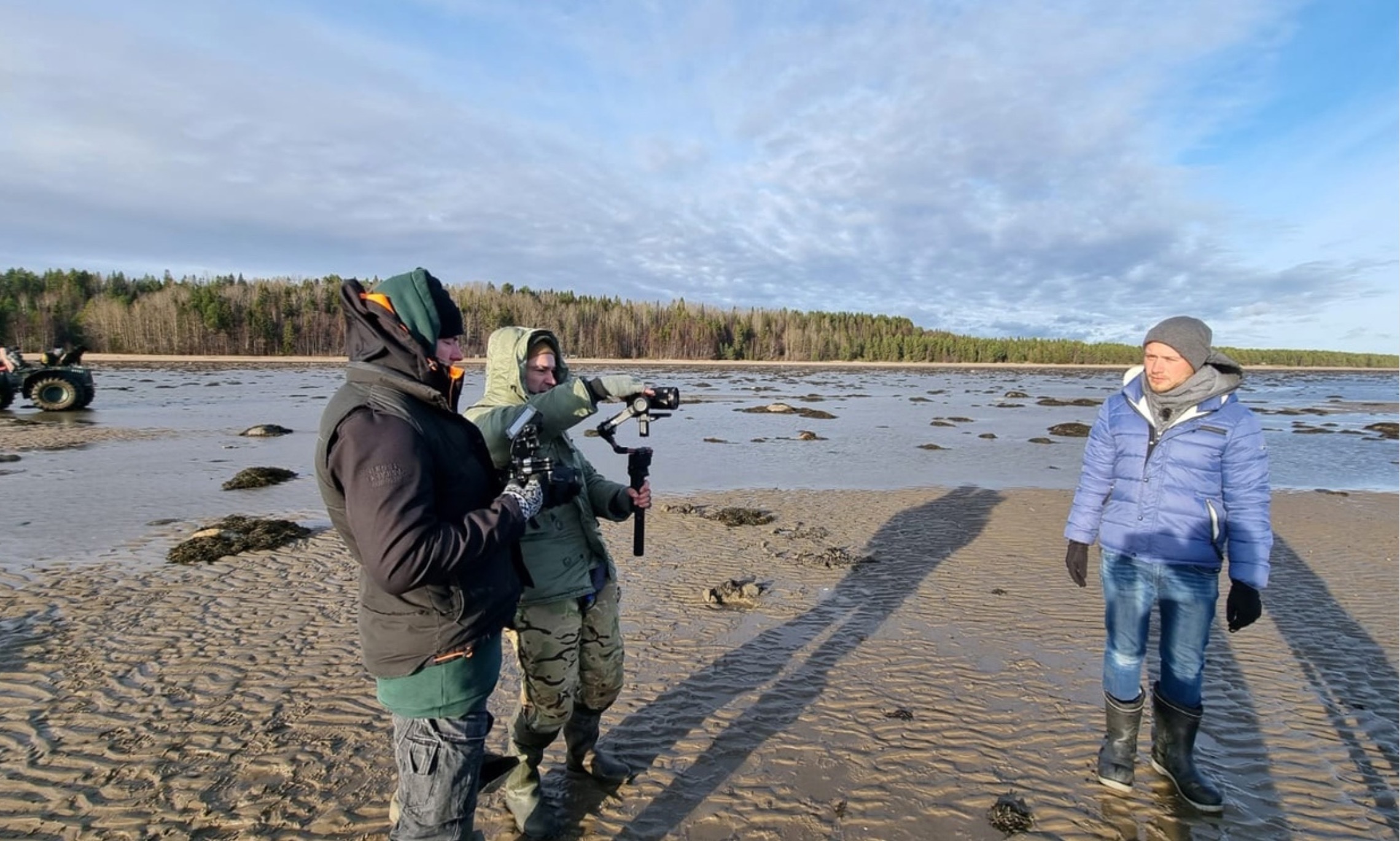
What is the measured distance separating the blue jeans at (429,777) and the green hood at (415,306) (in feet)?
4.28

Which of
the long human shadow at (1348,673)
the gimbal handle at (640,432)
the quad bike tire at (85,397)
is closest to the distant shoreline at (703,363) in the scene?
the quad bike tire at (85,397)

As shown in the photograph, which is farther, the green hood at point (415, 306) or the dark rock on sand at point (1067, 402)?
the dark rock on sand at point (1067, 402)

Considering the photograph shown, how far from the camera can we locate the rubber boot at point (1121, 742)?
3902 mm

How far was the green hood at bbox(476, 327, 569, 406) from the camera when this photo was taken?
139 inches

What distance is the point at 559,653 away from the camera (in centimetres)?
341

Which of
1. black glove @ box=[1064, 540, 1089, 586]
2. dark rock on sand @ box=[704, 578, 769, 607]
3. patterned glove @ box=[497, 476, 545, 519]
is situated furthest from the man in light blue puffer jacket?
dark rock on sand @ box=[704, 578, 769, 607]

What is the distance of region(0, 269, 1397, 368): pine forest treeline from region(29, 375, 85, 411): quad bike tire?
155 feet

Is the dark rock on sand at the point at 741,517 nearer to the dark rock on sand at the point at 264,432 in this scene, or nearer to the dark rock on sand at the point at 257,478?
the dark rock on sand at the point at 257,478

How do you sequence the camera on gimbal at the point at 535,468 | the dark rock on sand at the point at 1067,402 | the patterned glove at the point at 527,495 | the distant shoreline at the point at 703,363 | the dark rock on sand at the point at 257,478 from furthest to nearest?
1. the distant shoreline at the point at 703,363
2. the dark rock on sand at the point at 1067,402
3. the dark rock on sand at the point at 257,478
4. the camera on gimbal at the point at 535,468
5. the patterned glove at the point at 527,495

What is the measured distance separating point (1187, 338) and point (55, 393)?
1216 inches

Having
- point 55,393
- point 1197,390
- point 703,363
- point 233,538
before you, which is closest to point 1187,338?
point 1197,390

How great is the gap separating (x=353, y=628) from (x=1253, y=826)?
6314 millimetres

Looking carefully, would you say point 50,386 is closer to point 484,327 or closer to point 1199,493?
point 1199,493

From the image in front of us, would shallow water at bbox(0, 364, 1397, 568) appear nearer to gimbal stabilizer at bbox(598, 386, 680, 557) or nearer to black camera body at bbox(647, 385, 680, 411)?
gimbal stabilizer at bbox(598, 386, 680, 557)
